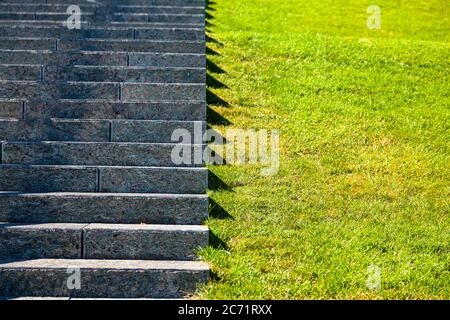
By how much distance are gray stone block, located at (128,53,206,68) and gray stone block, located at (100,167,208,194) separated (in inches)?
115

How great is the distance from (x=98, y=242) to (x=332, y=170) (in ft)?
9.75

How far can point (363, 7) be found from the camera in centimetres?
1334

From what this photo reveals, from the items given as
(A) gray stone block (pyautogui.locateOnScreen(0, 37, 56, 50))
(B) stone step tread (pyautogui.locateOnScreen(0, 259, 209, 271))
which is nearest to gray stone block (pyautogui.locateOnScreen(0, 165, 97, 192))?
(B) stone step tread (pyautogui.locateOnScreen(0, 259, 209, 271))

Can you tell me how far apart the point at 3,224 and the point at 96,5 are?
21.2 ft

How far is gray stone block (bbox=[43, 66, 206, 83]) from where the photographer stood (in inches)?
281

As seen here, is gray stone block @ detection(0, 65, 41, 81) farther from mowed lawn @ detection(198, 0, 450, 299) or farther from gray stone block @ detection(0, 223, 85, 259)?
gray stone block @ detection(0, 223, 85, 259)

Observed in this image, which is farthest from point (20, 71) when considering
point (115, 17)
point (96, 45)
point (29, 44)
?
point (115, 17)

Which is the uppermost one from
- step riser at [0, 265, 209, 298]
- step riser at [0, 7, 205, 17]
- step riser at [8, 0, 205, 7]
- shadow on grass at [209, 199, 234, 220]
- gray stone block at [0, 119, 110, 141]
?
step riser at [8, 0, 205, 7]

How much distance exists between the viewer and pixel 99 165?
221 inches

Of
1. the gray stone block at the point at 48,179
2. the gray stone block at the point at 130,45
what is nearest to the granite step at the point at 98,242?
the gray stone block at the point at 48,179

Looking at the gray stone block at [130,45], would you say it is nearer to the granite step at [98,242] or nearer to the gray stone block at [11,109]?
the gray stone block at [11,109]

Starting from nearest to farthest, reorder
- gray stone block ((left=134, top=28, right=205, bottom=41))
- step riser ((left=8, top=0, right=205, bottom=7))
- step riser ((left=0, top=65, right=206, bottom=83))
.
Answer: step riser ((left=0, top=65, right=206, bottom=83)), gray stone block ((left=134, top=28, right=205, bottom=41)), step riser ((left=8, top=0, right=205, bottom=7))

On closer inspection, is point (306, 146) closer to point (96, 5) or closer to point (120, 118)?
point (120, 118)
